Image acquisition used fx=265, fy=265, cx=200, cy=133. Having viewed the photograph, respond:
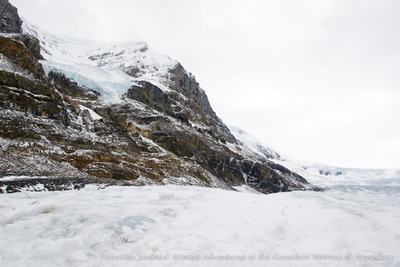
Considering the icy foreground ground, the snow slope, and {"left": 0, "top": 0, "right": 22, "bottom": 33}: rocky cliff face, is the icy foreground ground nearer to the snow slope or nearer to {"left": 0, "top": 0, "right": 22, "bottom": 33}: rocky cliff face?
the snow slope

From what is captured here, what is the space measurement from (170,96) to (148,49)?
52021 millimetres

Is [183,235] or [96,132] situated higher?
[96,132]

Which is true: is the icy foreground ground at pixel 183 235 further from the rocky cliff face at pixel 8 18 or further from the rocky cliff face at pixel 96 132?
the rocky cliff face at pixel 8 18

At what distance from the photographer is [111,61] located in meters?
126

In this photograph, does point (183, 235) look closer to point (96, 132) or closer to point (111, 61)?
point (96, 132)

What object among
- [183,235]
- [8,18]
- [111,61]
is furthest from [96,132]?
[111,61]

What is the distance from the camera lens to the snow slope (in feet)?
230

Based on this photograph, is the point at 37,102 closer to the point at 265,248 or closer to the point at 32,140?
the point at 32,140

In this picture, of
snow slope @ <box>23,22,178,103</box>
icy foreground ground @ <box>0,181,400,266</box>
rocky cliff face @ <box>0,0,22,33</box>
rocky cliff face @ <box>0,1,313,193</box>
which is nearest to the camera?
icy foreground ground @ <box>0,181,400,266</box>

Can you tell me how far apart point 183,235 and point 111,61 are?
13232cm

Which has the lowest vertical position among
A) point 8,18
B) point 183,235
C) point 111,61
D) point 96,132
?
point 183,235

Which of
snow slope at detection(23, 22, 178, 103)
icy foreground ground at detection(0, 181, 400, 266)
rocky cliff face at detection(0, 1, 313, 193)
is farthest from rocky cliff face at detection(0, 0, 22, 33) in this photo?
icy foreground ground at detection(0, 181, 400, 266)

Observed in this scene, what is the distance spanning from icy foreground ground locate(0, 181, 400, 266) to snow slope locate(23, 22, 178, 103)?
61.4 metres

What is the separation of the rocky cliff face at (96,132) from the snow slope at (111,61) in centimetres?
63
